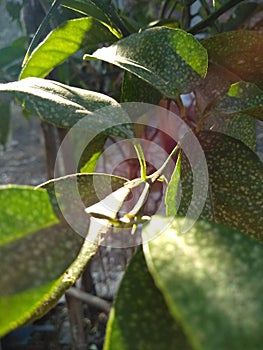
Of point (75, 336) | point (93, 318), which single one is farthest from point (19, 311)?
point (93, 318)

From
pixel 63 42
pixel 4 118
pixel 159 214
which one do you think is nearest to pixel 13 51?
pixel 4 118

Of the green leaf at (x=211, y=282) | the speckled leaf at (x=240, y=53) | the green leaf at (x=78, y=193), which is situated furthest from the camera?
the speckled leaf at (x=240, y=53)

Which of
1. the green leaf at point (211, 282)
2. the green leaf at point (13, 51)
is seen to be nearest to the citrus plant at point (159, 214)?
the green leaf at point (211, 282)

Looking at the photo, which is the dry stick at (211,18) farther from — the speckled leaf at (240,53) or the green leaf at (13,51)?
the green leaf at (13,51)

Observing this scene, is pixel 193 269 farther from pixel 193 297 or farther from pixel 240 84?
pixel 240 84

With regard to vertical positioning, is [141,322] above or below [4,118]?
above

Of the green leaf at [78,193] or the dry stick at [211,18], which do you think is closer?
the green leaf at [78,193]

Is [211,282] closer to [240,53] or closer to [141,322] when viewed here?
[141,322]
